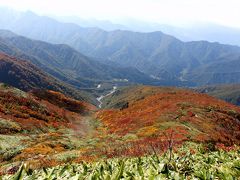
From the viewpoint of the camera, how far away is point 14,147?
39.4 meters

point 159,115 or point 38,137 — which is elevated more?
point 159,115

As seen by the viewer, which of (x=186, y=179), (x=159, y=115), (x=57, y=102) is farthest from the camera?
(x=57, y=102)

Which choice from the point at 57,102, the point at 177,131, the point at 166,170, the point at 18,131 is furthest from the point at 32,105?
the point at 166,170

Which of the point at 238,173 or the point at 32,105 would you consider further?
the point at 32,105

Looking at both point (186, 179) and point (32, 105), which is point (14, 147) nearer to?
point (186, 179)

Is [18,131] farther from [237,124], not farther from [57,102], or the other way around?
[57,102]

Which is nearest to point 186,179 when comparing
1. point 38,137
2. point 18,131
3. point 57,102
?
point 38,137

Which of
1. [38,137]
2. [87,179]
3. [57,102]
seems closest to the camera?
[87,179]

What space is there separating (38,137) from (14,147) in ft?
34.7

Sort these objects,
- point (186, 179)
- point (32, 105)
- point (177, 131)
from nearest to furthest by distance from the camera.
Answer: point (186, 179) < point (177, 131) < point (32, 105)

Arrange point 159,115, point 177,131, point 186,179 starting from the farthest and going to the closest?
point 159,115, point 177,131, point 186,179

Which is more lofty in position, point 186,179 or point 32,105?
point 32,105

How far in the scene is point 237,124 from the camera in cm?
6762

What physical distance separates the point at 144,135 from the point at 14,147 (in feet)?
58.2
